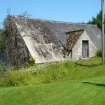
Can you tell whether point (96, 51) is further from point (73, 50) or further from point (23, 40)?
point (23, 40)

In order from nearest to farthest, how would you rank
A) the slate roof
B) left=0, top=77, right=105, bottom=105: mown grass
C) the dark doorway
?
left=0, top=77, right=105, bottom=105: mown grass → the slate roof → the dark doorway

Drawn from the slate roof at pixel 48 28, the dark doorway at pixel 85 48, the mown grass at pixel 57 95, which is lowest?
the mown grass at pixel 57 95

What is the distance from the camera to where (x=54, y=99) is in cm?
1382

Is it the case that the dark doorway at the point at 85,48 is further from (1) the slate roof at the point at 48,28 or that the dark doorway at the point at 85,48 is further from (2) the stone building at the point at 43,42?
(1) the slate roof at the point at 48,28

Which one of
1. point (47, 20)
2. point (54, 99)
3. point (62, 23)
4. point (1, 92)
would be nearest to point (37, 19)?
point (47, 20)

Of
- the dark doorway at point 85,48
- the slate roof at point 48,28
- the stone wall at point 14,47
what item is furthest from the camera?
the dark doorway at point 85,48

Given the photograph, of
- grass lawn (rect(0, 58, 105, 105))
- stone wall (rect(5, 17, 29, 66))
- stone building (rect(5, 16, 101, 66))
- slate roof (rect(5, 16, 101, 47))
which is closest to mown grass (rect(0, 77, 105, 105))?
grass lawn (rect(0, 58, 105, 105))

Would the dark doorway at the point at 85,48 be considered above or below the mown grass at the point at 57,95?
above

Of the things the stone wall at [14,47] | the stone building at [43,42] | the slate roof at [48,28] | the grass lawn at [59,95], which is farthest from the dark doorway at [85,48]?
the grass lawn at [59,95]

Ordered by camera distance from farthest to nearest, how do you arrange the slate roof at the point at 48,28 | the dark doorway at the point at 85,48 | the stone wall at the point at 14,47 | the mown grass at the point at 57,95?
the dark doorway at the point at 85,48, the slate roof at the point at 48,28, the stone wall at the point at 14,47, the mown grass at the point at 57,95

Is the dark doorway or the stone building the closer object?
the stone building

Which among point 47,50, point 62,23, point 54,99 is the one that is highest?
point 62,23

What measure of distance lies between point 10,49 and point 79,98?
25047 mm

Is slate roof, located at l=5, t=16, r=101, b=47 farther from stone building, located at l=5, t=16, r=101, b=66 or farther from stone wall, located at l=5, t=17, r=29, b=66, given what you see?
stone wall, located at l=5, t=17, r=29, b=66
